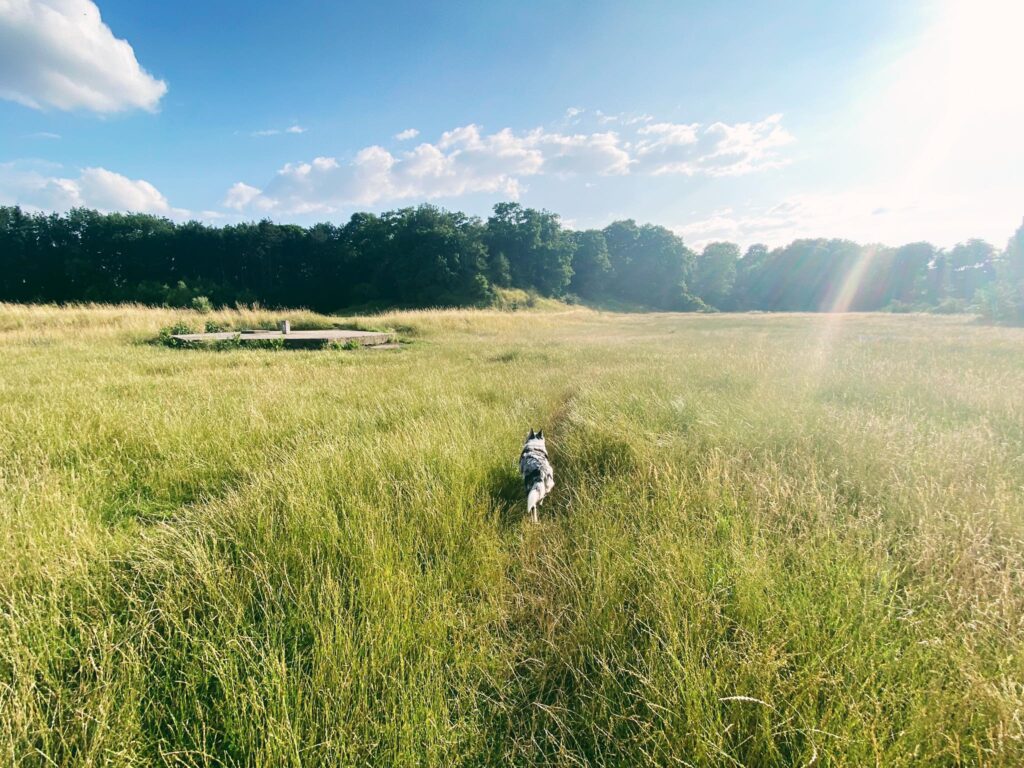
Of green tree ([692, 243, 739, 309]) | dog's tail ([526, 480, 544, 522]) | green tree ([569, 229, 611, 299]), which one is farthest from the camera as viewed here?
green tree ([692, 243, 739, 309])

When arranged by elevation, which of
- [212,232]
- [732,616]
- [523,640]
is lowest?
[523,640]

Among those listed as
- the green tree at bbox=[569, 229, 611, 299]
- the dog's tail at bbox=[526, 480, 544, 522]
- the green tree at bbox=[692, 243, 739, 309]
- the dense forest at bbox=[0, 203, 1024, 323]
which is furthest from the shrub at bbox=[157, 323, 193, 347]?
the green tree at bbox=[692, 243, 739, 309]

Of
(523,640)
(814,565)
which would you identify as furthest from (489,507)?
(814,565)

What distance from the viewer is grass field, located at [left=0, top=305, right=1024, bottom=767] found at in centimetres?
128

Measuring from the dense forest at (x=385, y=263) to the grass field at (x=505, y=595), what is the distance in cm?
4300

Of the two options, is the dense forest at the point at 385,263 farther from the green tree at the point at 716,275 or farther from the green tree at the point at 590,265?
the green tree at the point at 716,275

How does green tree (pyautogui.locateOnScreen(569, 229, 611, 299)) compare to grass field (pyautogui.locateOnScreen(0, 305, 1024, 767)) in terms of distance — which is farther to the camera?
green tree (pyautogui.locateOnScreen(569, 229, 611, 299))

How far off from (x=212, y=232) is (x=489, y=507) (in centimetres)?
6721

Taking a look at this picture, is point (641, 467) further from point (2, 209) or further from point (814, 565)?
point (2, 209)

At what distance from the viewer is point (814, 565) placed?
1.95m

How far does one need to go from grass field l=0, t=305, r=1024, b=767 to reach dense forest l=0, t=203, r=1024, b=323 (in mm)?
43004

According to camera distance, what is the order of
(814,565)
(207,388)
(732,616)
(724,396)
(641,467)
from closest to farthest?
(732,616), (814,565), (641,467), (724,396), (207,388)

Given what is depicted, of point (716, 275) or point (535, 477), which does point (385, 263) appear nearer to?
point (535, 477)

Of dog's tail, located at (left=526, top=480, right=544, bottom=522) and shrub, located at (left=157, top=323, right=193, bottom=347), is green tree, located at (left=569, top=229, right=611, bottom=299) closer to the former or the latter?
shrub, located at (left=157, top=323, right=193, bottom=347)
